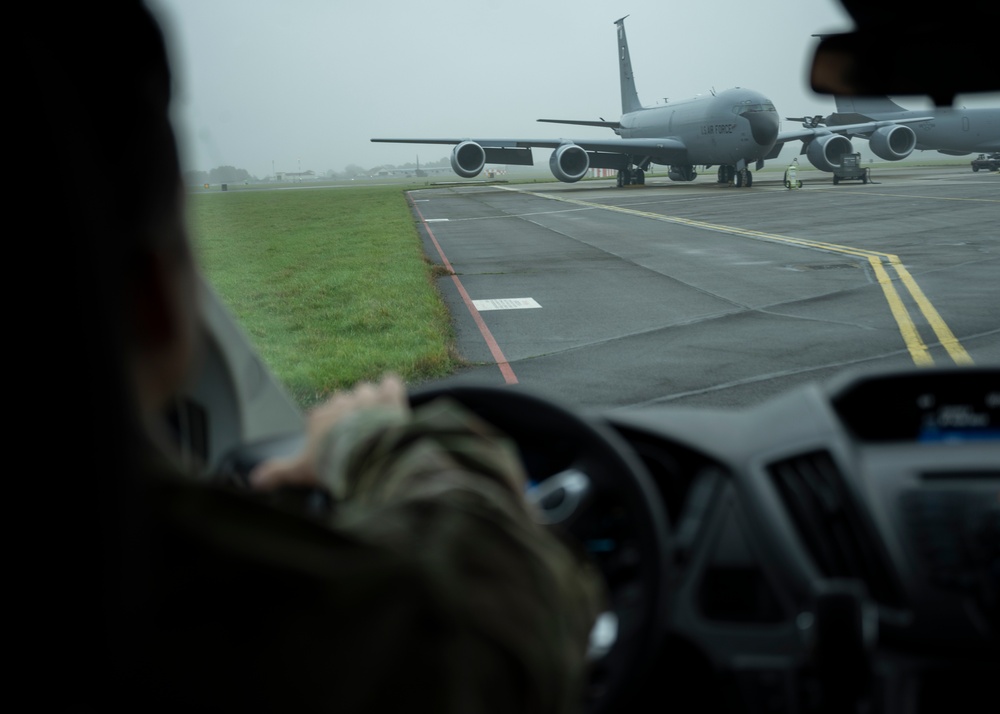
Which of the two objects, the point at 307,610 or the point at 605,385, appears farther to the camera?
the point at 605,385

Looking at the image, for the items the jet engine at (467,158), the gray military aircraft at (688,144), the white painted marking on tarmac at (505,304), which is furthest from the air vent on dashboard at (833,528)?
the jet engine at (467,158)

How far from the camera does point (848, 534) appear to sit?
2273 mm

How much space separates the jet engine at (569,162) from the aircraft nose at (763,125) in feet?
25.6

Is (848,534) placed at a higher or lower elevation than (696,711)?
higher

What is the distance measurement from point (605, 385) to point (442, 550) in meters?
6.35

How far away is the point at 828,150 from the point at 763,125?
5.52m

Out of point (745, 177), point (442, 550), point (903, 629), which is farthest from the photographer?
point (745, 177)

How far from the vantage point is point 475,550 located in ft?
3.12

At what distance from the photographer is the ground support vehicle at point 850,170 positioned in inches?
1642

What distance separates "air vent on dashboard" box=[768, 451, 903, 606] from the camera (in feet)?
7.39

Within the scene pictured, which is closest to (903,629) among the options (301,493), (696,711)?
(696,711)

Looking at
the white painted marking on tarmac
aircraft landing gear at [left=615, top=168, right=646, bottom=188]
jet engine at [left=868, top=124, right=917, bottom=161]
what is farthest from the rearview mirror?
aircraft landing gear at [left=615, top=168, right=646, bottom=188]

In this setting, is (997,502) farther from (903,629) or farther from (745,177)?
(745,177)

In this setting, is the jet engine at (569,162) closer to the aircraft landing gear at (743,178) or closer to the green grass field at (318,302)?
the aircraft landing gear at (743,178)
